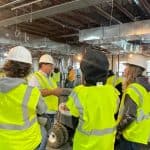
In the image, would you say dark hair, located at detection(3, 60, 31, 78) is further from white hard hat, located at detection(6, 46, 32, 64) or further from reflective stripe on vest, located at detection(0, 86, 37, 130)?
reflective stripe on vest, located at detection(0, 86, 37, 130)

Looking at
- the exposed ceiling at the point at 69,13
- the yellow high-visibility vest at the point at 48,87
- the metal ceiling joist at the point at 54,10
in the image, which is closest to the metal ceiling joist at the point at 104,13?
the exposed ceiling at the point at 69,13

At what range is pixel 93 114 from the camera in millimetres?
1712

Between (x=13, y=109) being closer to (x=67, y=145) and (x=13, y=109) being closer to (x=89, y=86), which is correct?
(x=89, y=86)

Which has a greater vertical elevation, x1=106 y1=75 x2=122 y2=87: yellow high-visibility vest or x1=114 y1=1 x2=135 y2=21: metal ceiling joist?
x1=114 y1=1 x2=135 y2=21: metal ceiling joist

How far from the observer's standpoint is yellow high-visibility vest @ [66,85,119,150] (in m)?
1.71

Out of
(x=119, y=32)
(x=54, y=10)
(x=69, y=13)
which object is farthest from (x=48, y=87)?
(x=119, y=32)

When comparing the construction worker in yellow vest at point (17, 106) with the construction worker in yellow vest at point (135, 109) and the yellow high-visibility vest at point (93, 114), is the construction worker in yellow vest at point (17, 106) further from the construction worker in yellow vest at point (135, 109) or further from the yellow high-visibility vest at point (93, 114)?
the construction worker in yellow vest at point (135, 109)

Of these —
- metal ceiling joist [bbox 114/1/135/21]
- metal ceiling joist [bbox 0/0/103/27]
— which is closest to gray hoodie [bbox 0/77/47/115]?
metal ceiling joist [bbox 0/0/103/27]

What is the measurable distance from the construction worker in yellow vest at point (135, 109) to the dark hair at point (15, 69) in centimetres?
90

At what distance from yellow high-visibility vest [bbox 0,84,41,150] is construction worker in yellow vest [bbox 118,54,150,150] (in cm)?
80

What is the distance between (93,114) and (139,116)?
700 millimetres

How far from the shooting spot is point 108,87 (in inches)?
71.5

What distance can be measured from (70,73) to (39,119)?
6032mm

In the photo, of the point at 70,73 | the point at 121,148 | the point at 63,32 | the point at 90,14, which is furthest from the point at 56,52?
the point at 121,148
